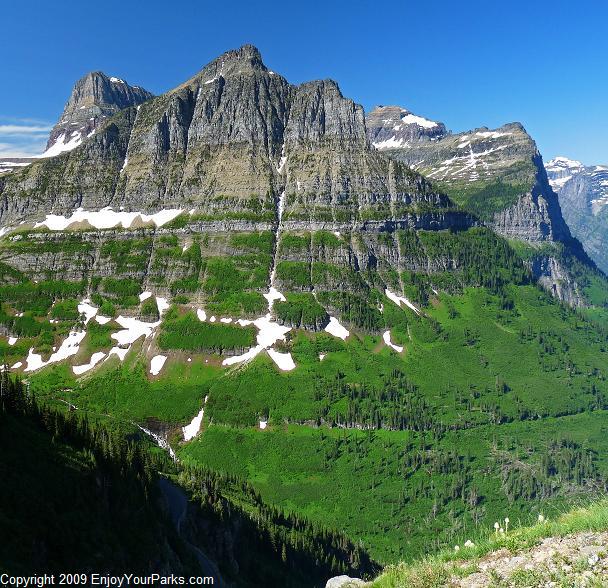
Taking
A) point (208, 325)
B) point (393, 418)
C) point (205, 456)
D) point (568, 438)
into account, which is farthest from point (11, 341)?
point (568, 438)

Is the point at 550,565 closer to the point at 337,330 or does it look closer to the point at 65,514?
the point at 65,514

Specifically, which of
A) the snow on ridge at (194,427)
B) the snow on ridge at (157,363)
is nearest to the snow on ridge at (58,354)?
the snow on ridge at (157,363)

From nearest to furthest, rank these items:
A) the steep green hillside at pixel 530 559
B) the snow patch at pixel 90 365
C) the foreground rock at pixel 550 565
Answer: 1. the foreground rock at pixel 550 565
2. the steep green hillside at pixel 530 559
3. the snow patch at pixel 90 365

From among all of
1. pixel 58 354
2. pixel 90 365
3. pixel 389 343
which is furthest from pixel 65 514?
pixel 58 354

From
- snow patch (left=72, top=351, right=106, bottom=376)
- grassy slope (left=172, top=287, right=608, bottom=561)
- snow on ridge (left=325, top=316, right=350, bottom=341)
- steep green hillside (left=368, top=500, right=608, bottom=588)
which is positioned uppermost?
snow on ridge (left=325, top=316, right=350, bottom=341)

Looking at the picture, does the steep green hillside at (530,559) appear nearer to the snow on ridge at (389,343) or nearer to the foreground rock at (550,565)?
the foreground rock at (550,565)

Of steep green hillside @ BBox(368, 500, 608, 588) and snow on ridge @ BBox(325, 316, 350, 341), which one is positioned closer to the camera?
steep green hillside @ BBox(368, 500, 608, 588)

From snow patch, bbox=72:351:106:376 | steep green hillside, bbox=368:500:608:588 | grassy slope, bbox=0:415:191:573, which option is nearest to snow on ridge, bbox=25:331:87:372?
snow patch, bbox=72:351:106:376

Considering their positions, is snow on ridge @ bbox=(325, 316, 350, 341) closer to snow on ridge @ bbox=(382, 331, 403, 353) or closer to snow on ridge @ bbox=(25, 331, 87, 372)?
snow on ridge @ bbox=(382, 331, 403, 353)

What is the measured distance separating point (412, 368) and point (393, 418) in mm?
30444

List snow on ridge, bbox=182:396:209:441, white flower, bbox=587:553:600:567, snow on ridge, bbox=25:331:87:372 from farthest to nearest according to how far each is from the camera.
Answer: snow on ridge, bbox=25:331:87:372 < snow on ridge, bbox=182:396:209:441 < white flower, bbox=587:553:600:567

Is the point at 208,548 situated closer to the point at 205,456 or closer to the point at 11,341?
the point at 205,456

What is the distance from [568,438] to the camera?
156 metres

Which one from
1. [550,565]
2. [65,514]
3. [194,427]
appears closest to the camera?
[550,565]
